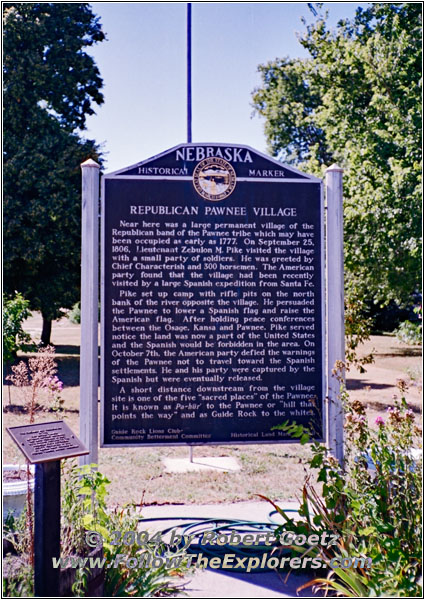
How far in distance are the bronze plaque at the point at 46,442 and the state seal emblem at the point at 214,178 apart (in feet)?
7.18

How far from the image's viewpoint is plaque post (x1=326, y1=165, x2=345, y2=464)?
4551 mm

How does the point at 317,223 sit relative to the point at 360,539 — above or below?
above

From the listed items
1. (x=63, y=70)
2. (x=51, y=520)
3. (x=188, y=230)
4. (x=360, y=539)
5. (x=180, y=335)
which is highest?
A: (x=63, y=70)

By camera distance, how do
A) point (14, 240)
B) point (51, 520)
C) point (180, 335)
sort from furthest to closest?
point (14, 240) → point (180, 335) → point (51, 520)

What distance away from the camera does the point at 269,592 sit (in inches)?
152

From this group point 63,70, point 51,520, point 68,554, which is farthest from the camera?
point 63,70

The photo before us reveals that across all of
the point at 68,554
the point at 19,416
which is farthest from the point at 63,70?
the point at 68,554

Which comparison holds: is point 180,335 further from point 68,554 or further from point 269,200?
point 68,554

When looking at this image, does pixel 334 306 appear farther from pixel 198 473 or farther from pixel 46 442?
pixel 198 473

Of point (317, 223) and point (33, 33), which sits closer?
point (317, 223)

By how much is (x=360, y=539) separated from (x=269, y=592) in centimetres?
75

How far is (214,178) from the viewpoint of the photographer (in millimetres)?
4578

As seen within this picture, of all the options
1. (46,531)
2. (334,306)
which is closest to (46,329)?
(334,306)

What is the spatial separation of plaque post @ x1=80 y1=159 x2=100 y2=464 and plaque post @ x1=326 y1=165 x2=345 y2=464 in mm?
1906
